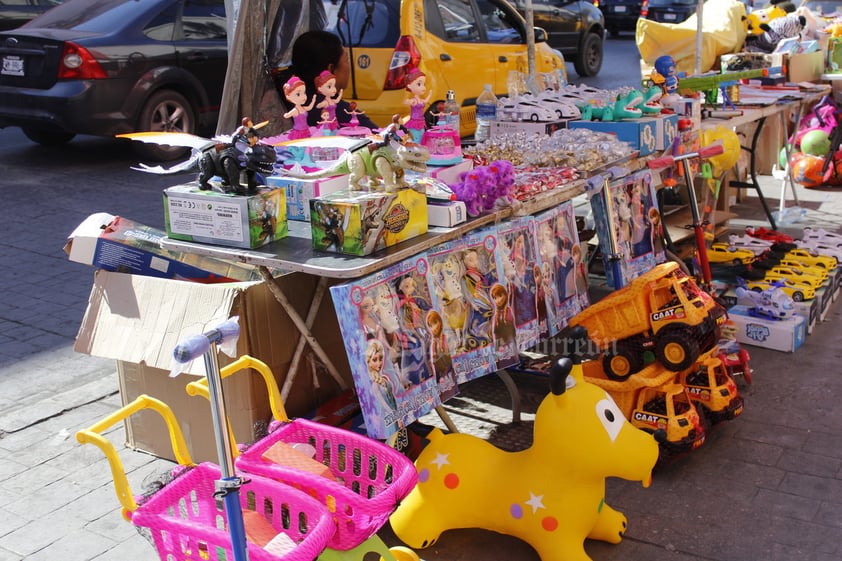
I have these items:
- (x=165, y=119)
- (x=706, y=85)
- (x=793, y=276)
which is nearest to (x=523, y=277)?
(x=793, y=276)

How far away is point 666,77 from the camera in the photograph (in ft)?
19.0

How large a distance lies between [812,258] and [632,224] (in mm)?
1905

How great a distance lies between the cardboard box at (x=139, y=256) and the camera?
12.0 ft

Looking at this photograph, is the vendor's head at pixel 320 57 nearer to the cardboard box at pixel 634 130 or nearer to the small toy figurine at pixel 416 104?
the small toy figurine at pixel 416 104

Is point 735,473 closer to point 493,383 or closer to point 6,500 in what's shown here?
point 493,383

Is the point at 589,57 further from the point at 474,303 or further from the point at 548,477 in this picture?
the point at 548,477

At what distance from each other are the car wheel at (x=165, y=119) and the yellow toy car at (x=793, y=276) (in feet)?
19.3

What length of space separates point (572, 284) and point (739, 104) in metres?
3.58

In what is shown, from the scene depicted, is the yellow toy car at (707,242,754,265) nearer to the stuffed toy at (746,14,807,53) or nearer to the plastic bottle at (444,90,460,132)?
the plastic bottle at (444,90,460,132)

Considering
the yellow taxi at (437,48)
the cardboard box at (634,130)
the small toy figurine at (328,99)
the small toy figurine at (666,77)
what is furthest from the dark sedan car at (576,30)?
the small toy figurine at (328,99)

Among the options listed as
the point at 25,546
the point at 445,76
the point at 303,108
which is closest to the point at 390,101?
the point at 445,76

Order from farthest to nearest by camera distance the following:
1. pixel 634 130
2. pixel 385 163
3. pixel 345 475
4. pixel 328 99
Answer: pixel 634 130 < pixel 328 99 < pixel 385 163 < pixel 345 475

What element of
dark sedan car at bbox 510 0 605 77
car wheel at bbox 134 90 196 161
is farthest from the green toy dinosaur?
dark sedan car at bbox 510 0 605 77

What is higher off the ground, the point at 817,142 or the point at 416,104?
the point at 416,104
